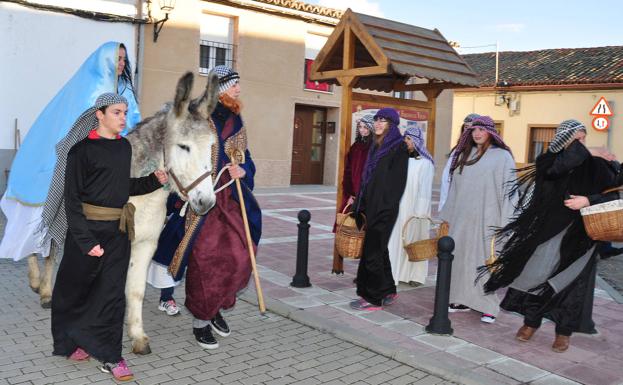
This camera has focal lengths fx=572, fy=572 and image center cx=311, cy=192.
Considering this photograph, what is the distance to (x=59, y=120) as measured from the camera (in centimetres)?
516

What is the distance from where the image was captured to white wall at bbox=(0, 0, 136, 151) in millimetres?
12961

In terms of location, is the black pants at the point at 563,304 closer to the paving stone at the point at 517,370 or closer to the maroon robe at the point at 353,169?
the paving stone at the point at 517,370

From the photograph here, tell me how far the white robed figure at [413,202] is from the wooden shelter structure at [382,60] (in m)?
0.77

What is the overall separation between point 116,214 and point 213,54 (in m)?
13.7

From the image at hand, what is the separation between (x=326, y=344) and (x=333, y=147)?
50.1 feet

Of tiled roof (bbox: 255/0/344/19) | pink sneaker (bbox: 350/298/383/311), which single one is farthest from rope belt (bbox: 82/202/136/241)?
tiled roof (bbox: 255/0/344/19)

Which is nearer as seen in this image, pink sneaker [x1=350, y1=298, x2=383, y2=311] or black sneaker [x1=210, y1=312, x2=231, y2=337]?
black sneaker [x1=210, y1=312, x2=231, y2=337]

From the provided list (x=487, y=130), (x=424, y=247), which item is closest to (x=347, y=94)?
(x=487, y=130)

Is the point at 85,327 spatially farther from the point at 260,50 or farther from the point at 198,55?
the point at 260,50

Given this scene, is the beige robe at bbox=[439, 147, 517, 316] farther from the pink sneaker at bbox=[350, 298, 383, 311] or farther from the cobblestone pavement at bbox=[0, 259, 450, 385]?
the cobblestone pavement at bbox=[0, 259, 450, 385]

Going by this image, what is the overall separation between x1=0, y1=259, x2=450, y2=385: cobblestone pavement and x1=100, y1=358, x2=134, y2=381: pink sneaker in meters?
0.06

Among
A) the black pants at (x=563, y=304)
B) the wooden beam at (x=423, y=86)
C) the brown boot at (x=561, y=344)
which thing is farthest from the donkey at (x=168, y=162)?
the wooden beam at (x=423, y=86)

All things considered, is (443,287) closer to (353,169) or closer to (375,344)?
(375,344)

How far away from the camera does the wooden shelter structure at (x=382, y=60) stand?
6.38 metres
